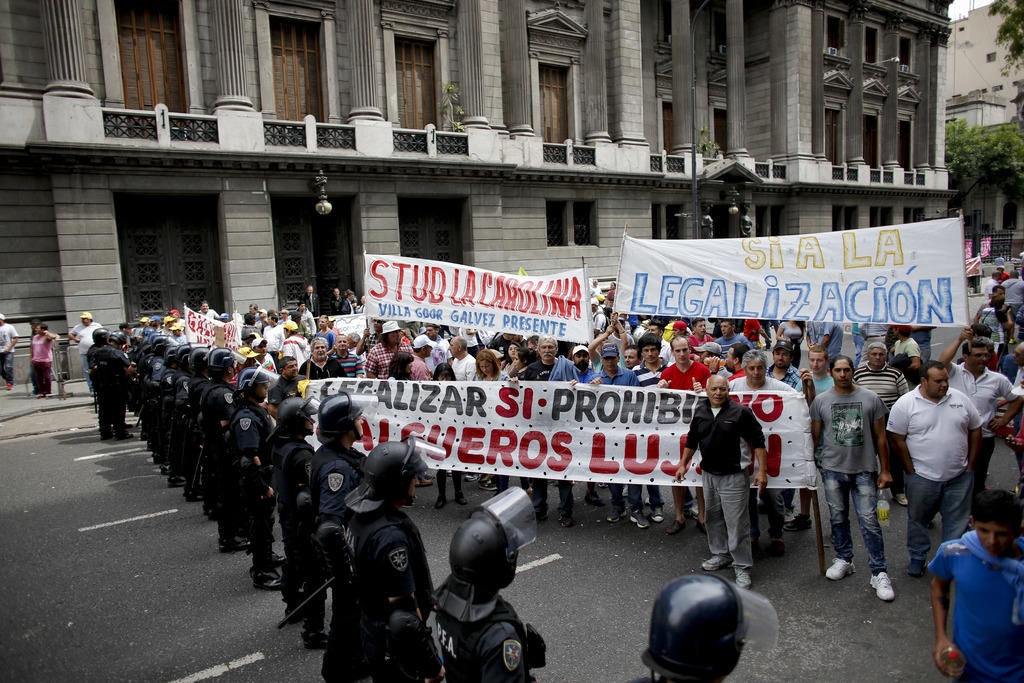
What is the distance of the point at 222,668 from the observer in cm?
466

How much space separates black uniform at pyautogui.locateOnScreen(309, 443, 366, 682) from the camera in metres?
3.79

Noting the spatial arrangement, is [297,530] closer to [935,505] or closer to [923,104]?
[935,505]

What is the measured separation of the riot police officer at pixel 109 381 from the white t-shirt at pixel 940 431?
38.1ft

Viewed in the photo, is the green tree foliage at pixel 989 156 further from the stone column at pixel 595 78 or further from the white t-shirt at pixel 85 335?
the white t-shirt at pixel 85 335

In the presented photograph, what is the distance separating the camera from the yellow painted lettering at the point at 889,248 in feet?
19.9

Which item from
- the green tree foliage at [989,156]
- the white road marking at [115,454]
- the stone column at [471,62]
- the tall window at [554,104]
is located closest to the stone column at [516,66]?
the stone column at [471,62]

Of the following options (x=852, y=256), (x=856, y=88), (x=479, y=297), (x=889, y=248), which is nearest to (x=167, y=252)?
(x=479, y=297)

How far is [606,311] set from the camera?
16.9m

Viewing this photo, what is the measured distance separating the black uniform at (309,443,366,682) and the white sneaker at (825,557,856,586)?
3822 mm

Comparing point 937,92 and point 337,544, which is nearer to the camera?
point 337,544

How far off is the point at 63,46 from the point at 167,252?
583 centimetres

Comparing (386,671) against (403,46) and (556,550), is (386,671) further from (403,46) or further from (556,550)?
(403,46)

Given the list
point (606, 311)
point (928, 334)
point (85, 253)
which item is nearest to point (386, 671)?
point (928, 334)

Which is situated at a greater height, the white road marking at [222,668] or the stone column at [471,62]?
the stone column at [471,62]
